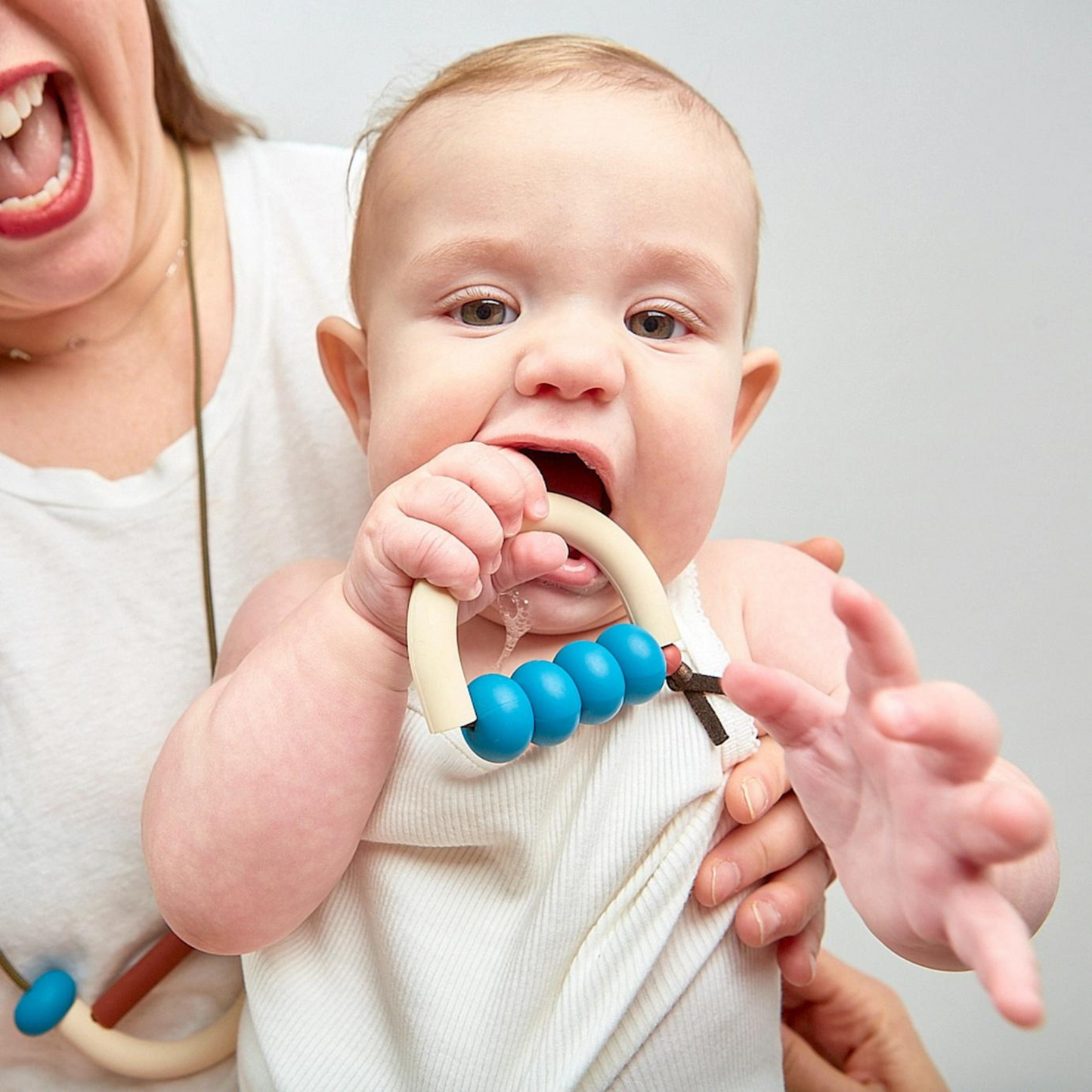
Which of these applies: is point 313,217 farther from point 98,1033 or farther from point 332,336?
point 98,1033

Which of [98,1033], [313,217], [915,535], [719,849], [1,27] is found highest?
[1,27]

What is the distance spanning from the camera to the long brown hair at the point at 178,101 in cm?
120

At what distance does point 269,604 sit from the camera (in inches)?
38.5

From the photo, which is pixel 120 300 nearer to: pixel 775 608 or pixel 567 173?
pixel 567 173

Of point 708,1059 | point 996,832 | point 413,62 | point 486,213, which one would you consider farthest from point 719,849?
point 413,62

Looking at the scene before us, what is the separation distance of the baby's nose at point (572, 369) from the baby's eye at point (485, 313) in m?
0.07

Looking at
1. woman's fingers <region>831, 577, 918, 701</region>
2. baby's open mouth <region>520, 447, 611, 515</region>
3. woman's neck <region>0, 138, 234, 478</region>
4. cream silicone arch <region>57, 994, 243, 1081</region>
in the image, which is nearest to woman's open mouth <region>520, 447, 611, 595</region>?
baby's open mouth <region>520, 447, 611, 515</region>

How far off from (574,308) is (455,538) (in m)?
0.23

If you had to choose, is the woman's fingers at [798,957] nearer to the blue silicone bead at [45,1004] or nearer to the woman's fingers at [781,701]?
the woman's fingers at [781,701]

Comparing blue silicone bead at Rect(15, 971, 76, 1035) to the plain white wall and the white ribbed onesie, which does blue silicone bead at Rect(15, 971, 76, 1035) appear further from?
the plain white wall

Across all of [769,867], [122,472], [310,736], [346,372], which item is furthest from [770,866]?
[122,472]

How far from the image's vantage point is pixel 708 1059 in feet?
2.77

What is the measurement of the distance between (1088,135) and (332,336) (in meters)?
1.12

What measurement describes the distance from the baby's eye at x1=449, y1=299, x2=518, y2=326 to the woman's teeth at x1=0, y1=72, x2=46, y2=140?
1.39ft
